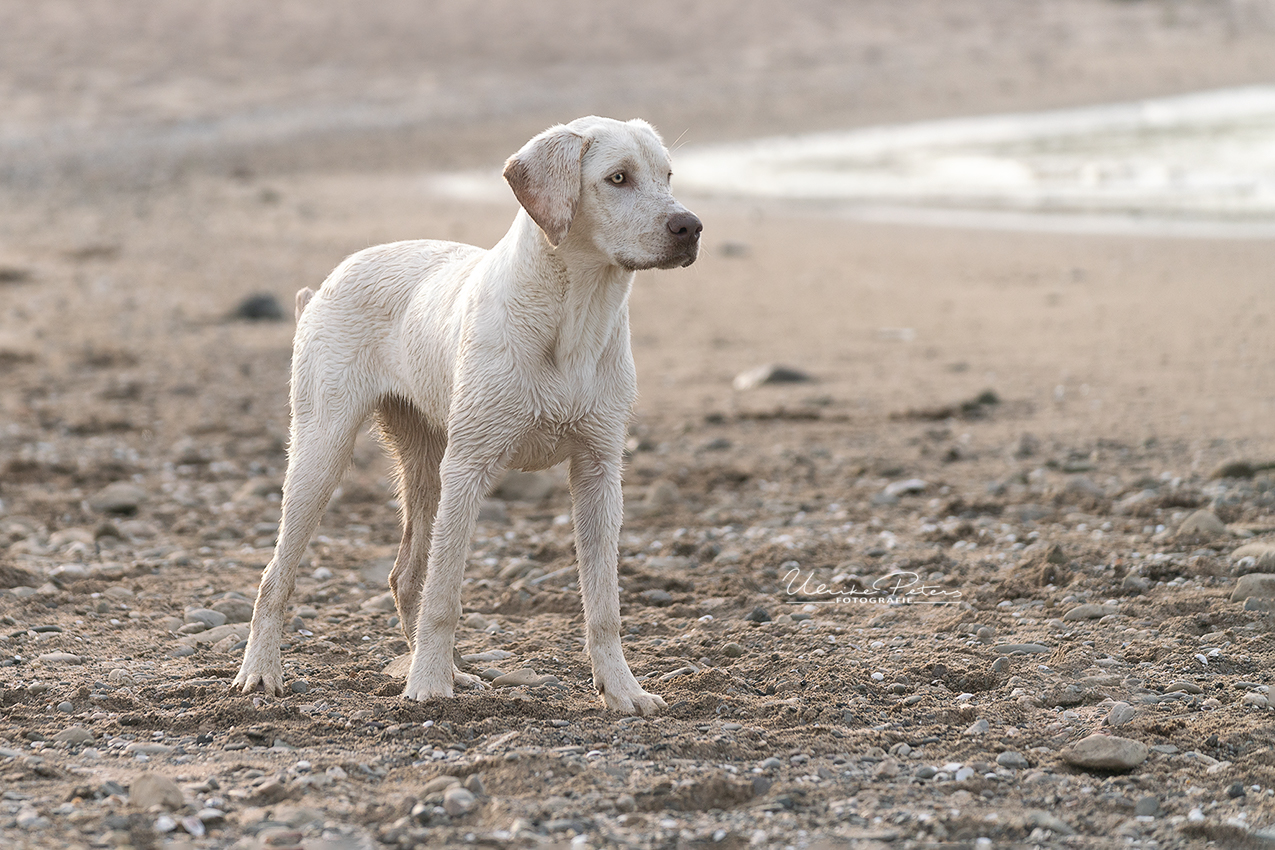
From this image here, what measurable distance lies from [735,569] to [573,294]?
251 centimetres

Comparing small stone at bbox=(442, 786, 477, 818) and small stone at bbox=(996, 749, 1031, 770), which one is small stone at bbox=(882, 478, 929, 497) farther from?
small stone at bbox=(442, 786, 477, 818)

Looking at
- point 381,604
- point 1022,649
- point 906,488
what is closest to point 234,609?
point 381,604

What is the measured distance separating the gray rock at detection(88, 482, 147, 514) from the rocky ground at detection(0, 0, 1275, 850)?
0.02 metres

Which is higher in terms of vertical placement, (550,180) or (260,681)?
(550,180)

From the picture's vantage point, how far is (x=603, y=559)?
5.52 metres

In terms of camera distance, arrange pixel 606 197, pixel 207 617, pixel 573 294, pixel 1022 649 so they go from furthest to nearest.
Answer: pixel 207 617 < pixel 1022 649 < pixel 573 294 < pixel 606 197

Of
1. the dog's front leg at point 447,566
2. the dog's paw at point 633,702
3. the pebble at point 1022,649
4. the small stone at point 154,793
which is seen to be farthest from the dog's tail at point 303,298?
Answer: the pebble at point 1022,649

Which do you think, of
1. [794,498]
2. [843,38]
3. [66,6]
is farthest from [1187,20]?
[794,498]

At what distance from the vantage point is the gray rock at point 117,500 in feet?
27.4

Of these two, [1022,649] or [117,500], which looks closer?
[1022,649]

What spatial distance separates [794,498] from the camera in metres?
8.41

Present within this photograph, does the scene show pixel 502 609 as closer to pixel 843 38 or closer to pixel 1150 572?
pixel 1150 572

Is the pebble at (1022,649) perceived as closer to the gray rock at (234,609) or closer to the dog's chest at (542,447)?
the dog's chest at (542,447)

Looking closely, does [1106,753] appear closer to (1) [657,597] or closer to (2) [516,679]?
(2) [516,679]
